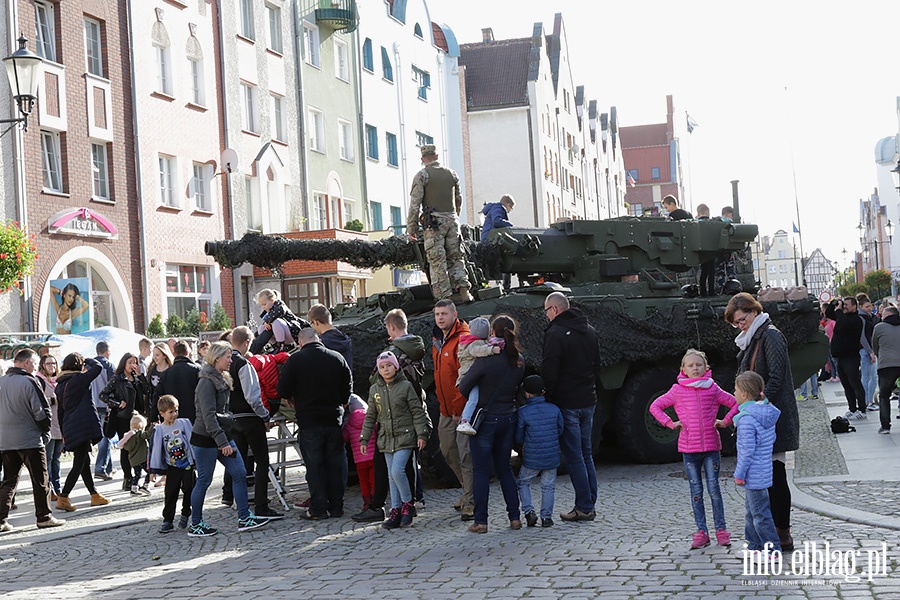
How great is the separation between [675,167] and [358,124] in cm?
7350

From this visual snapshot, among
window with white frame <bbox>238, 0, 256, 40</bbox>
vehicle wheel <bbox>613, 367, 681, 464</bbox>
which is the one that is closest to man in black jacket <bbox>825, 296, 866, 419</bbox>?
vehicle wheel <bbox>613, 367, 681, 464</bbox>

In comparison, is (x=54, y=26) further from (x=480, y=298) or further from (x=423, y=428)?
(x=423, y=428)

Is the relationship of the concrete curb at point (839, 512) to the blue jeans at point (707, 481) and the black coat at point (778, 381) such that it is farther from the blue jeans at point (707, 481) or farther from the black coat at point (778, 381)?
the blue jeans at point (707, 481)

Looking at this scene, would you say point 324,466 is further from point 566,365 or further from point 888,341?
point 888,341

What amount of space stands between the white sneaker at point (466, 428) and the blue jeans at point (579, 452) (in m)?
0.81

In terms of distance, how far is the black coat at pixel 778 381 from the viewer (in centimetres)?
782

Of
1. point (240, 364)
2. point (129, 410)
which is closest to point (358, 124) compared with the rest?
point (129, 410)

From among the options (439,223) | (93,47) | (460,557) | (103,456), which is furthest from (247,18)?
(460,557)

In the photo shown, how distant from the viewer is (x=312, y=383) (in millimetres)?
10492

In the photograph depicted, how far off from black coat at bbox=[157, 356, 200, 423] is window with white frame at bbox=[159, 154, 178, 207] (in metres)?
14.9

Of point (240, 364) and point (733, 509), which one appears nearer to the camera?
point (733, 509)

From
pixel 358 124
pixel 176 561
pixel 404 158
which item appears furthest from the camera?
pixel 404 158

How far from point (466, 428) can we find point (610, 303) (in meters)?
4.68

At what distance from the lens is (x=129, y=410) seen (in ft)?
44.7
